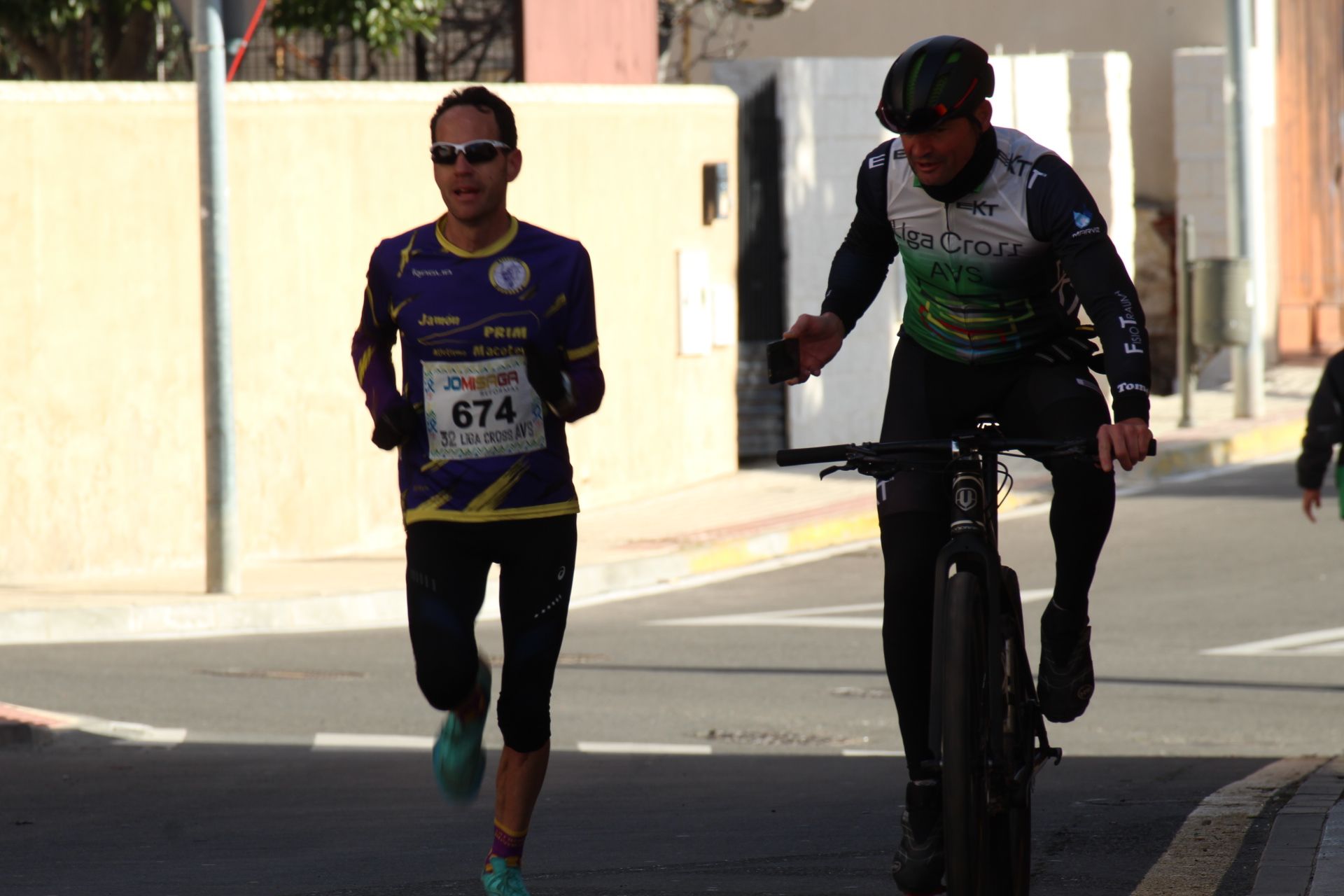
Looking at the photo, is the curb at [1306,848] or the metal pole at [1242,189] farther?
the metal pole at [1242,189]

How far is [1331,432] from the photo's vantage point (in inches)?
353

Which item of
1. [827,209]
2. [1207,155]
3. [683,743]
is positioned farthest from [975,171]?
[1207,155]

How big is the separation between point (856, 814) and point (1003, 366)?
2.00m

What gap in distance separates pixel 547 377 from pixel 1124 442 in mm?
1322

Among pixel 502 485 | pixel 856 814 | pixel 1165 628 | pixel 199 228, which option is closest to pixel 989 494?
pixel 502 485

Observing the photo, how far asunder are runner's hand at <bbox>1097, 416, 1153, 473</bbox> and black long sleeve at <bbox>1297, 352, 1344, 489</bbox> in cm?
437

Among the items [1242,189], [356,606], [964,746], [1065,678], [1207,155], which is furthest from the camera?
[1207,155]

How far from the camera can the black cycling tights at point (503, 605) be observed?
17.8 feet

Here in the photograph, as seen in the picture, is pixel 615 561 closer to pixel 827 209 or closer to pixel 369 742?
pixel 369 742

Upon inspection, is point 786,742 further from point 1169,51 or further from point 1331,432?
point 1169,51

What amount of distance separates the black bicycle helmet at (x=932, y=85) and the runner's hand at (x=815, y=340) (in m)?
0.52

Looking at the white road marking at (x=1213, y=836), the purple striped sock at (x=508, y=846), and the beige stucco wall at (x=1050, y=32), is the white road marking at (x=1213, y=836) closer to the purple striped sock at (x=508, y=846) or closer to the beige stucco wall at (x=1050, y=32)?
the purple striped sock at (x=508, y=846)

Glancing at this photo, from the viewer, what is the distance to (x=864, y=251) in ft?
18.1

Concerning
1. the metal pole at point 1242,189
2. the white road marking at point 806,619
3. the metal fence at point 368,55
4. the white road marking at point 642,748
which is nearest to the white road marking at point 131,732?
the white road marking at point 642,748
